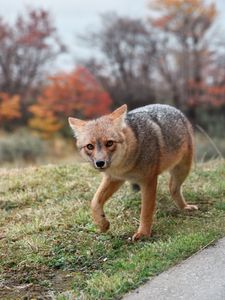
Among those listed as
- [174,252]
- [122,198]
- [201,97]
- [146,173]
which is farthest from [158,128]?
[201,97]

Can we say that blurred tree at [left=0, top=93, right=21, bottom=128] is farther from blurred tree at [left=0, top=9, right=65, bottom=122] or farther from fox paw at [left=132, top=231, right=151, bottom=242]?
fox paw at [left=132, top=231, right=151, bottom=242]

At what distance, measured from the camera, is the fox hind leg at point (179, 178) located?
5691 mm

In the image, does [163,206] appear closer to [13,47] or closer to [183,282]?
[183,282]

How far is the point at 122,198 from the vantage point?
19.5 ft

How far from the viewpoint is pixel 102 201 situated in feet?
16.6

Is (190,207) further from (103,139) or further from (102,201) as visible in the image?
(103,139)

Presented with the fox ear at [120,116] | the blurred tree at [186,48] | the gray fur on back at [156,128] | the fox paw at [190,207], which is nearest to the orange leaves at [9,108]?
the blurred tree at [186,48]

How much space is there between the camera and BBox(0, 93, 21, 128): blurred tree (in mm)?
23781

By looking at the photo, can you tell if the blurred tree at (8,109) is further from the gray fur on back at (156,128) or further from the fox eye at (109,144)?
the fox eye at (109,144)

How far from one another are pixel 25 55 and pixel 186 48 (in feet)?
25.1

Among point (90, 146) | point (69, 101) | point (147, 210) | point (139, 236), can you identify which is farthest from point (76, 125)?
point (69, 101)

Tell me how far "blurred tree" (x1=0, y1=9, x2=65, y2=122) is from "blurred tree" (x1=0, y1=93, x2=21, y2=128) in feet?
2.75

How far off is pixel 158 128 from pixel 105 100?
56.7ft

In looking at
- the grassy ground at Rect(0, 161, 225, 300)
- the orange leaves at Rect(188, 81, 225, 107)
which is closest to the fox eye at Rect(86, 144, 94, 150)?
the grassy ground at Rect(0, 161, 225, 300)
